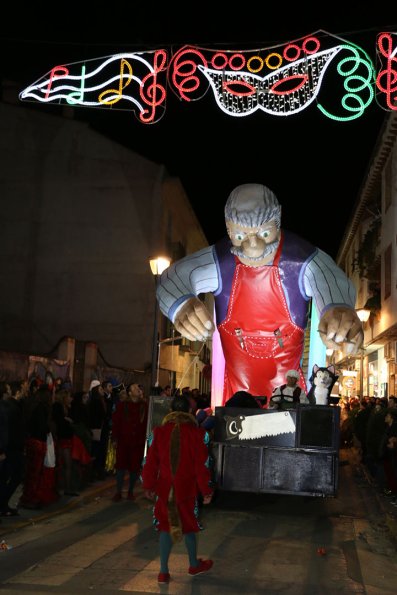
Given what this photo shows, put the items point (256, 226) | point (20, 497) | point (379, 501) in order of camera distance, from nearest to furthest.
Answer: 1. point (256, 226)
2. point (20, 497)
3. point (379, 501)

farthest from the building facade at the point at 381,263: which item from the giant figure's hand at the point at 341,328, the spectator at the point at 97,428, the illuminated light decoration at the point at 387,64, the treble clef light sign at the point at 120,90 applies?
the giant figure's hand at the point at 341,328

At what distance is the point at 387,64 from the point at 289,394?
18.7ft

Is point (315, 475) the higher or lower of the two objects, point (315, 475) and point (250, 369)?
the lower

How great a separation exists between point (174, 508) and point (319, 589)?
4.77 ft

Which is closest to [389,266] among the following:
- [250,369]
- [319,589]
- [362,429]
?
[362,429]

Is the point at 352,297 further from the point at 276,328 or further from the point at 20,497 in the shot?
the point at 20,497

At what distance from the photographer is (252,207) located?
27.5 feet

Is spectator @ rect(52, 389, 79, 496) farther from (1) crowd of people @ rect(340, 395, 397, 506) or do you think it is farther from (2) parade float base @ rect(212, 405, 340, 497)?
(1) crowd of people @ rect(340, 395, 397, 506)

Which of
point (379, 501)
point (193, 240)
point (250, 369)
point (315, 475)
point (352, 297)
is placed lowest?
point (379, 501)

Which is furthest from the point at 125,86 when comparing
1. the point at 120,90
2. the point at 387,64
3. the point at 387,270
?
the point at 387,270

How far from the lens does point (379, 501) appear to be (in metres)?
12.6

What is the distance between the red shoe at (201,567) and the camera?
6.46m

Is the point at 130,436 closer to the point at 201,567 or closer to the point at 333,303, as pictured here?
the point at 333,303

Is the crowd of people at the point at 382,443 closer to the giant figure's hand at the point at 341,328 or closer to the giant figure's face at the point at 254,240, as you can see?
the giant figure's hand at the point at 341,328
